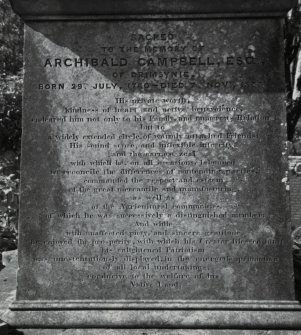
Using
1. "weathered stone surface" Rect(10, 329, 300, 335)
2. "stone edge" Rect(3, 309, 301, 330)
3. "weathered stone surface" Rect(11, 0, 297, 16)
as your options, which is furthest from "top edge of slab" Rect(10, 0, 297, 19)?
"weathered stone surface" Rect(10, 329, 300, 335)

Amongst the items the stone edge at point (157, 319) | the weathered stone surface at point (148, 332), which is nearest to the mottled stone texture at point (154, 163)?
the stone edge at point (157, 319)

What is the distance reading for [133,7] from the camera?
3.47m

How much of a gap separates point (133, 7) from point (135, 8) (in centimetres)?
2

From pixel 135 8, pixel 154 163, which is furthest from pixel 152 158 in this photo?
pixel 135 8

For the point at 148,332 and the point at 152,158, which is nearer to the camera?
the point at 148,332

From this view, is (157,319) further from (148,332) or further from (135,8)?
(135,8)

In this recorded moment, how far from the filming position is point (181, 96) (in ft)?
11.4

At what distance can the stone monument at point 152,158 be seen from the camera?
335 cm

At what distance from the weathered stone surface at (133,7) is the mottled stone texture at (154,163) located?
91 millimetres

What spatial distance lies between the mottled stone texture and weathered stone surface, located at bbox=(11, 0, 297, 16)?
0.09 m

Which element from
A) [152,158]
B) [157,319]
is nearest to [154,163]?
[152,158]

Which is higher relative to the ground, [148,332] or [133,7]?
[133,7]

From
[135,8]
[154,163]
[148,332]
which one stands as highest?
[135,8]

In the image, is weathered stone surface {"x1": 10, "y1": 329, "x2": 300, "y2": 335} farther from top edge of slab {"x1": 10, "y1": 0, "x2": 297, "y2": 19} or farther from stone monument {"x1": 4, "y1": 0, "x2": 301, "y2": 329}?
top edge of slab {"x1": 10, "y1": 0, "x2": 297, "y2": 19}
